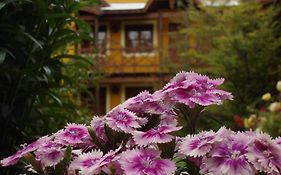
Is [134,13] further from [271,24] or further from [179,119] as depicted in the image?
[179,119]

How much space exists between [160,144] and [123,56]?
13.5 metres

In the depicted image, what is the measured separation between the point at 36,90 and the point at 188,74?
1153mm

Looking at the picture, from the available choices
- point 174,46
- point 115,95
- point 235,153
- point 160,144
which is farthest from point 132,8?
point 235,153

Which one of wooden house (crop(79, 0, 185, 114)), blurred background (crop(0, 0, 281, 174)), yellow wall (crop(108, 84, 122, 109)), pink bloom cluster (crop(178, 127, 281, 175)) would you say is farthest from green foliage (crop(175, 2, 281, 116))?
pink bloom cluster (crop(178, 127, 281, 175))

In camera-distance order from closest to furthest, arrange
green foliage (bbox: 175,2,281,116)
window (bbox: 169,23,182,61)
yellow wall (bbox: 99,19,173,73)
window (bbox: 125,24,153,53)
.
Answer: green foliage (bbox: 175,2,281,116)
window (bbox: 169,23,182,61)
yellow wall (bbox: 99,19,173,73)
window (bbox: 125,24,153,53)

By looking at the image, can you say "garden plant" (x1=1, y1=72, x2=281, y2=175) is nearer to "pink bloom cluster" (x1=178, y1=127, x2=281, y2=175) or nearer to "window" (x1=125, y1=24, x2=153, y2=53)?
"pink bloom cluster" (x1=178, y1=127, x2=281, y2=175)

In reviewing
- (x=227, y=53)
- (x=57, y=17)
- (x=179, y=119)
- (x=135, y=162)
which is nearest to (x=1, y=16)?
(x=57, y=17)

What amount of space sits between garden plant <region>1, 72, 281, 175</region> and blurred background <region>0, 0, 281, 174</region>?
0.21m

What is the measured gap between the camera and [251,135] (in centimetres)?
102

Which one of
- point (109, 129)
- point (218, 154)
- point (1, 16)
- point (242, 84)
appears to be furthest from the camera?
point (242, 84)

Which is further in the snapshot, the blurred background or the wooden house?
the wooden house

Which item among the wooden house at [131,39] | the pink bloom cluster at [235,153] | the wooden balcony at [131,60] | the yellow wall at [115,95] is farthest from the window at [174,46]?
the pink bloom cluster at [235,153]

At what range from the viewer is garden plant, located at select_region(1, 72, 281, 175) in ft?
3.14

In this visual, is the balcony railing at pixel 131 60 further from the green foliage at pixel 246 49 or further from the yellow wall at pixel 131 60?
the green foliage at pixel 246 49
